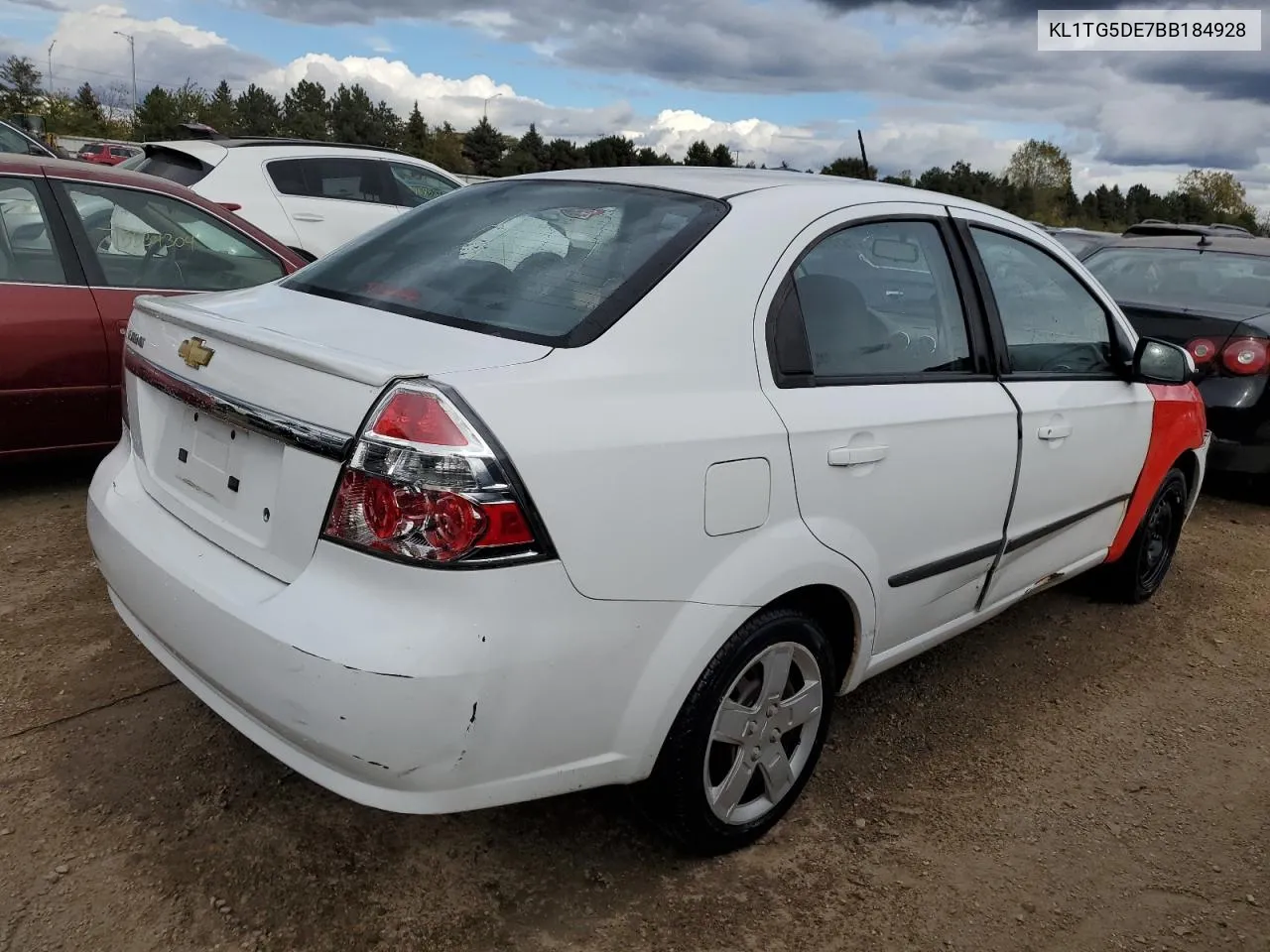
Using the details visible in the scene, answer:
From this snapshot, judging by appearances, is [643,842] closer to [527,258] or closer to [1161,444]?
[527,258]

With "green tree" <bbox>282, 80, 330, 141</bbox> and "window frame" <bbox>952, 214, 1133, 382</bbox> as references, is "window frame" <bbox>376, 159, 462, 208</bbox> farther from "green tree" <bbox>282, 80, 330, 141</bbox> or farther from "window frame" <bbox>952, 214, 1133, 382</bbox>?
"green tree" <bbox>282, 80, 330, 141</bbox>

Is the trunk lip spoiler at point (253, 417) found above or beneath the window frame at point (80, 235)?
beneath

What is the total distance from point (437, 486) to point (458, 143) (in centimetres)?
6805

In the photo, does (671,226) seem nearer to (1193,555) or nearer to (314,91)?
(1193,555)

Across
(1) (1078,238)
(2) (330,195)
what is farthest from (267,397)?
(1) (1078,238)

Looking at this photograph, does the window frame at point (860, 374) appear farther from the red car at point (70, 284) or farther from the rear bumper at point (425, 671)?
the red car at point (70, 284)

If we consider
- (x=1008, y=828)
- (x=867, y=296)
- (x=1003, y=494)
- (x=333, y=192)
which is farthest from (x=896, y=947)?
(x=333, y=192)

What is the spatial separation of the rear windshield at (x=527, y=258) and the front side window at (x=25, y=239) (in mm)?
2178

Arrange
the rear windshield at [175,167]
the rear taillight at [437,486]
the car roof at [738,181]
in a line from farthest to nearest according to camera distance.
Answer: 1. the rear windshield at [175,167]
2. the car roof at [738,181]
3. the rear taillight at [437,486]

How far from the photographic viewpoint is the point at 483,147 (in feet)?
216

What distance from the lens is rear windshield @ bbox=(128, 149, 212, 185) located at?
293 inches

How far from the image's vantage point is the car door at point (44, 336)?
A: 4191 mm

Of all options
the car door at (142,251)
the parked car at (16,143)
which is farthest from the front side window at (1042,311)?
the parked car at (16,143)

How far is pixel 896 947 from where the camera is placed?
88.9 inches
